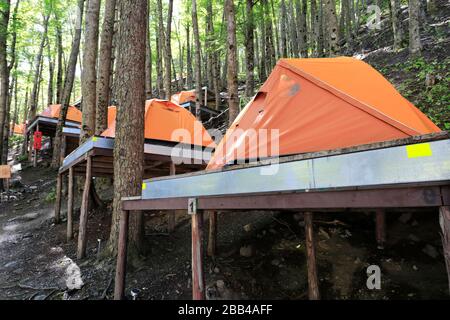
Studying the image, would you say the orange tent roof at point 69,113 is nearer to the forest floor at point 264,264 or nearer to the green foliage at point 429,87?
the forest floor at point 264,264

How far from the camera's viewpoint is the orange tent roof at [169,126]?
873 cm

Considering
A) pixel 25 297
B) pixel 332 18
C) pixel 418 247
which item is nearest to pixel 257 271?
pixel 418 247

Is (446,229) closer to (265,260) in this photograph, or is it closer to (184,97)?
(265,260)

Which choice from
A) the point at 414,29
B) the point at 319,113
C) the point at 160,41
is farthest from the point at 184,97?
the point at 319,113

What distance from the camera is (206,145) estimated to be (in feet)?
30.3

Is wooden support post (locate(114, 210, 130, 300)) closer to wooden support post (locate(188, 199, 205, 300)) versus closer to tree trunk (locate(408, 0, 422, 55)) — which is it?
wooden support post (locate(188, 199, 205, 300))

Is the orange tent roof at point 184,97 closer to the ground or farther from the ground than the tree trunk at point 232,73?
farther from the ground

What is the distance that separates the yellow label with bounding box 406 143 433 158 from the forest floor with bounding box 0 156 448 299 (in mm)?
3667

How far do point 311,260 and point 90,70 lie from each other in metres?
9.37

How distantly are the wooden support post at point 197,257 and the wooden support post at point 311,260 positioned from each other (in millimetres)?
1802

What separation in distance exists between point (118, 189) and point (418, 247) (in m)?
5.56

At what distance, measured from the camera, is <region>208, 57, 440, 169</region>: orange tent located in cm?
402

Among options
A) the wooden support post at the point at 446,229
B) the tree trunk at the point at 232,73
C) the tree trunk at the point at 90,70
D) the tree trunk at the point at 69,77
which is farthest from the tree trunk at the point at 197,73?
the wooden support post at the point at 446,229

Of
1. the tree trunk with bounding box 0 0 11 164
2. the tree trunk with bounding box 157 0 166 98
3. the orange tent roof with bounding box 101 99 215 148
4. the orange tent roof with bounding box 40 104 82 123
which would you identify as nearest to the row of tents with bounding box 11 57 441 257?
the orange tent roof with bounding box 101 99 215 148
